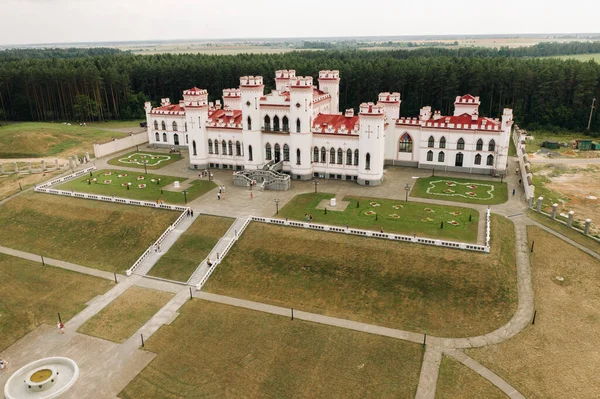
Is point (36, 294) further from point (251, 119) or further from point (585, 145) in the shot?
point (585, 145)

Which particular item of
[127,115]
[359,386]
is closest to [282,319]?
[359,386]

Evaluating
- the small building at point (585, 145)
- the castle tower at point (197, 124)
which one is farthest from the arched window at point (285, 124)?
the small building at point (585, 145)

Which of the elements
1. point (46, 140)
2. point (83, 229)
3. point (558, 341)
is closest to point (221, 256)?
point (83, 229)

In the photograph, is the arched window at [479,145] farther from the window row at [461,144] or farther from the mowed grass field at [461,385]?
the mowed grass field at [461,385]

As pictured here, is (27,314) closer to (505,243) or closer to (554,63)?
(505,243)

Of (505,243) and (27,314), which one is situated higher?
(505,243)

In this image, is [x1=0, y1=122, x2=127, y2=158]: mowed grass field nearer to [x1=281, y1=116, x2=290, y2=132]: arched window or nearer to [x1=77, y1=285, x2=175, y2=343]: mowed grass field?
[x1=281, y1=116, x2=290, y2=132]: arched window

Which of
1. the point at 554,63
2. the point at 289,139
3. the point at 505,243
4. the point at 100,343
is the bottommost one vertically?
the point at 100,343
